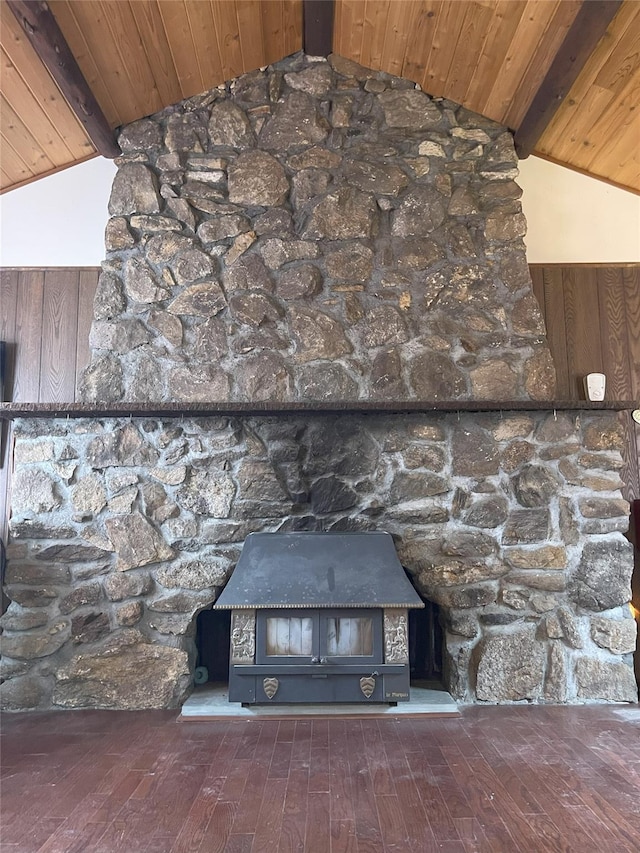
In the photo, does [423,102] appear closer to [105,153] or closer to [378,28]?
[378,28]

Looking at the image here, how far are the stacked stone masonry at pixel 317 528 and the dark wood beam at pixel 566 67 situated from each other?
157cm

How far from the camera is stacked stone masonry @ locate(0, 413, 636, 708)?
2.97 metres

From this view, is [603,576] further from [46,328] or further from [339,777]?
[46,328]

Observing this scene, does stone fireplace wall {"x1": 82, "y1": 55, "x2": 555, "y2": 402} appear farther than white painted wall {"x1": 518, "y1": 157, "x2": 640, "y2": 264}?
No

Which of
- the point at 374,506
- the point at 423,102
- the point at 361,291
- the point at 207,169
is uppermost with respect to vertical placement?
the point at 423,102

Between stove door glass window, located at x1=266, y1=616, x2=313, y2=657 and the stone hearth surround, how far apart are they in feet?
1.28

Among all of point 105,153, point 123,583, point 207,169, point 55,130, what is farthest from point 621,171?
point 123,583

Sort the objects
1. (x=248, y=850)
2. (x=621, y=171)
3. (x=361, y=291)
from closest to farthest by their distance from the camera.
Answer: (x=248, y=850) → (x=361, y=291) → (x=621, y=171)

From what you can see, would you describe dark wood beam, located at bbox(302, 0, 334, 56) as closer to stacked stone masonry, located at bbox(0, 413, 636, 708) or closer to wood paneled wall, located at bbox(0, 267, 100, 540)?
wood paneled wall, located at bbox(0, 267, 100, 540)

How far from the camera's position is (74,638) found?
9.78ft

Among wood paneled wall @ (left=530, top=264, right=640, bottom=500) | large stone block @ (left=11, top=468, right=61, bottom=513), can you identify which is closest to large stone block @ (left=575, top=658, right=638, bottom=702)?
wood paneled wall @ (left=530, top=264, right=640, bottom=500)

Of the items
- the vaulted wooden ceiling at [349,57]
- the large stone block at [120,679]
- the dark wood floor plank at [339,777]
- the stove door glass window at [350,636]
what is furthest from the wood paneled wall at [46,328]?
the dark wood floor plank at [339,777]

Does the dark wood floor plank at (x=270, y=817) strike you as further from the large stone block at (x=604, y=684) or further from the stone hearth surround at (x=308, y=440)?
the large stone block at (x=604, y=684)

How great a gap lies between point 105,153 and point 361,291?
168 cm
